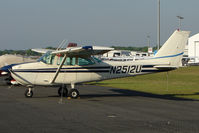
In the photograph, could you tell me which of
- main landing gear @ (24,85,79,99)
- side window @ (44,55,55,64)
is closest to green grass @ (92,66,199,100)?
main landing gear @ (24,85,79,99)

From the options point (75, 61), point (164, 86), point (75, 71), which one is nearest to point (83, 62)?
point (75, 61)

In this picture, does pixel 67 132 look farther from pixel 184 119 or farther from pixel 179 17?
pixel 179 17

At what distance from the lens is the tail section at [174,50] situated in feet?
56.1

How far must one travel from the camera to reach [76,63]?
16.0 meters

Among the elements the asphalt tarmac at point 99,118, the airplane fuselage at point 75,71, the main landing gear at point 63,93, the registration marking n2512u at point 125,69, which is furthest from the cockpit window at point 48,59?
the asphalt tarmac at point 99,118

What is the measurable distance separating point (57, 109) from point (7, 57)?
53.3 feet

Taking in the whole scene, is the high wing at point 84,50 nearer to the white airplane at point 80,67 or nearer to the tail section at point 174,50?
the white airplane at point 80,67

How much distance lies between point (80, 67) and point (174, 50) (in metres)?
4.83

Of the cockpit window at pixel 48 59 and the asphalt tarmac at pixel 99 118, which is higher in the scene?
the cockpit window at pixel 48 59

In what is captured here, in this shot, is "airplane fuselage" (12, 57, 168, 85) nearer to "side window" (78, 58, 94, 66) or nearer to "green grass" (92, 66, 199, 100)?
"side window" (78, 58, 94, 66)

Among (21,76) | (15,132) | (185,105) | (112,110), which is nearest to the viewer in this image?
(15,132)

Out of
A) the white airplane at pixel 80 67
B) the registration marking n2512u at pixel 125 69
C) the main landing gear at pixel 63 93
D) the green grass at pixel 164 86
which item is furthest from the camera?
the green grass at pixel 164 86

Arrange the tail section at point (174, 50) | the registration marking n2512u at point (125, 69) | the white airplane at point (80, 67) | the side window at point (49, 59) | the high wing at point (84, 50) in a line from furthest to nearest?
the tail section at point (174, 50)
the registration marking n2512u at point (125, 69)
the side window at point (49, 59)
the white airplane at point (80, 67)
the high wing at point (84, 50)

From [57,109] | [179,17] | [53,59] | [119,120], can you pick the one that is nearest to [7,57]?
[53,59]
